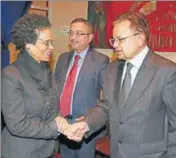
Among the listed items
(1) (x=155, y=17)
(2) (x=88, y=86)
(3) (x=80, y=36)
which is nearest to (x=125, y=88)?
(2) (x=88, y=86)

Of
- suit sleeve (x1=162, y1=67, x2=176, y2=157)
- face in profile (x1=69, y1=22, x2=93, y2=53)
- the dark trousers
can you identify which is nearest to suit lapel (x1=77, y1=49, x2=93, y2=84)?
face in profile (x1=69, y1=22, x2=93, y2=53)

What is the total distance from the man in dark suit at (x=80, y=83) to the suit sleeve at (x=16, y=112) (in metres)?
0.91

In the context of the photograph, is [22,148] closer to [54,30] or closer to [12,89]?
[12,89]

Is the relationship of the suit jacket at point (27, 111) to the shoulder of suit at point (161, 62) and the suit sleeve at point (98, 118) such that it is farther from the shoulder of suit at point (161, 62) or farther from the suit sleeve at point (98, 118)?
the shoulder of suit at point (161, 62)

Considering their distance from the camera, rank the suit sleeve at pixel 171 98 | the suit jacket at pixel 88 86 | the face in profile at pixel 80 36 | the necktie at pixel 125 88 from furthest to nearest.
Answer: the face in profile at pixel 80 36
the suit jacket at pixel 88 86
the necktie at pixel 125 88
the suit sleeve at pixel 171 98

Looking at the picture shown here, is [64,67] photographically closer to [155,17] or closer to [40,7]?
[155,17]

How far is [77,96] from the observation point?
118 inches

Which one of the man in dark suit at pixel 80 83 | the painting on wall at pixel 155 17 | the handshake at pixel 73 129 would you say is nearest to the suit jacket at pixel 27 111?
the handshake at pixel 73 129

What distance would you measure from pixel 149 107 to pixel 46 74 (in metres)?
0.71

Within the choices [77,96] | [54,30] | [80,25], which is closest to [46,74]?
[77,96]

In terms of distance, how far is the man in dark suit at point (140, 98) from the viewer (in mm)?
1926

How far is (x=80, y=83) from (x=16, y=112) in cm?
114

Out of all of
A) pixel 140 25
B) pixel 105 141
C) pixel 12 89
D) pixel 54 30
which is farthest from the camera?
pixel 54 30

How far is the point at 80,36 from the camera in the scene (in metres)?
3.12
